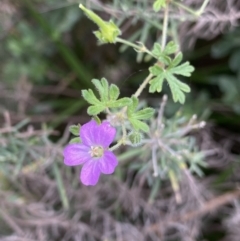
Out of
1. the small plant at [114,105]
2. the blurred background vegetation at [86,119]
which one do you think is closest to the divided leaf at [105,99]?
the small plant at [114,105]

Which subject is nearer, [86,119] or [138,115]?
[138,115]

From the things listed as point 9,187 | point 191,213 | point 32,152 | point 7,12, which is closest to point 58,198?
point 9,187

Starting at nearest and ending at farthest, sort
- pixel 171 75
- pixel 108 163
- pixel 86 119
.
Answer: pixel 108 163 < pixel 171 75 < pixel 86 119

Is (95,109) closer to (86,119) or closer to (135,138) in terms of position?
(135,138)

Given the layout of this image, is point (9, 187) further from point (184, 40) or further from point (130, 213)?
point (184, 40)

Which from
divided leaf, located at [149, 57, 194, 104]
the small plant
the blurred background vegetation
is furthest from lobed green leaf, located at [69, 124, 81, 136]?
the blurred background vegetation

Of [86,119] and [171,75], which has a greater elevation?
[86,119]

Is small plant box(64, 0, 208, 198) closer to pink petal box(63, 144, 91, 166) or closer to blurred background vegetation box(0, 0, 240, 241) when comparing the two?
pink petal box(63, 144, 91, 166)

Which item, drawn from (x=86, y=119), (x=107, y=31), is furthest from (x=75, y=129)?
(x=86, y=119)
